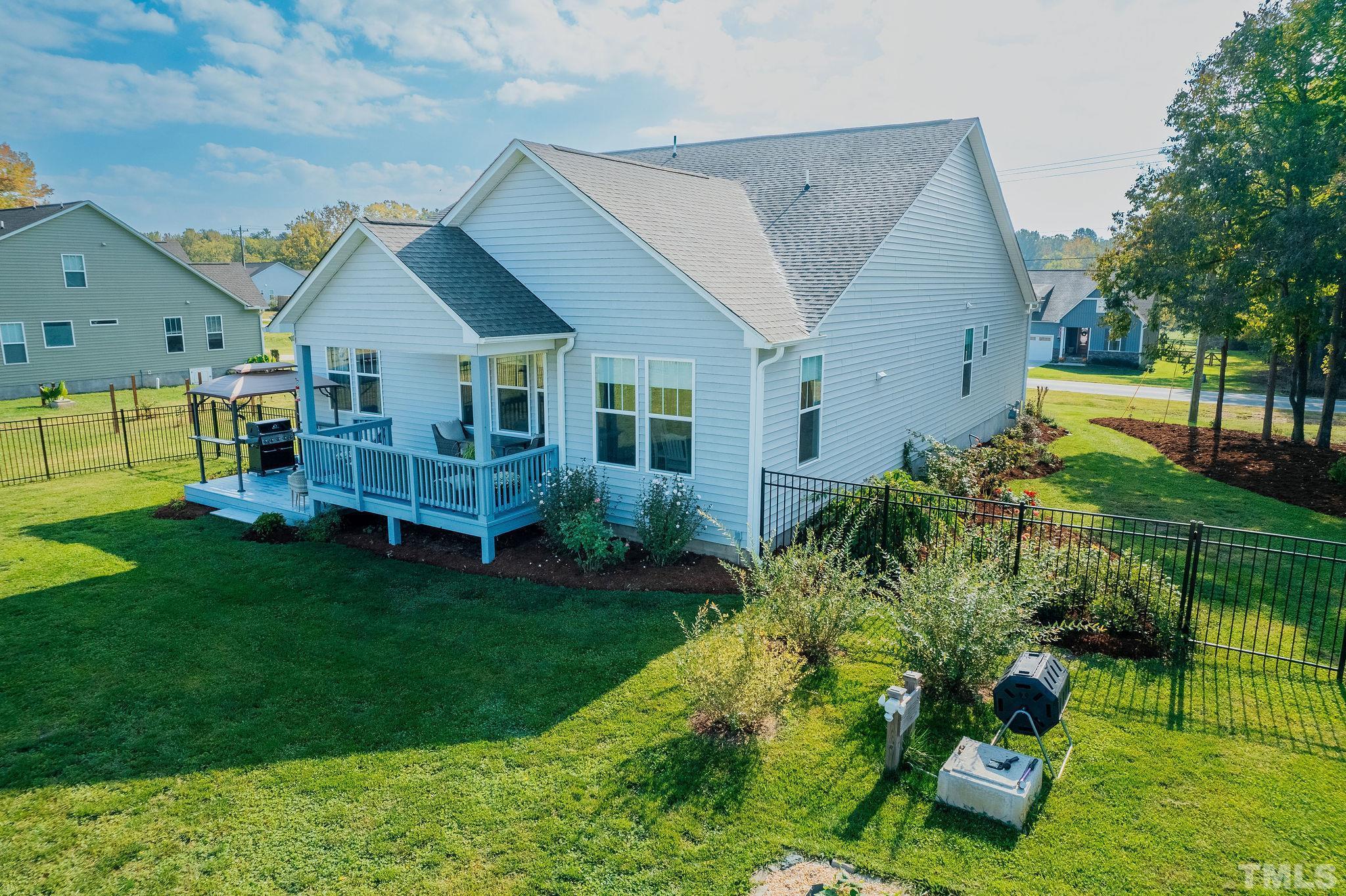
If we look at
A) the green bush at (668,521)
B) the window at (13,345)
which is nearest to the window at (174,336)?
the window at (13,345)

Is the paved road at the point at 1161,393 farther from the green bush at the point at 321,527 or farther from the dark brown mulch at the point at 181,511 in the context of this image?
the dark brown mulch at the point at 181,511

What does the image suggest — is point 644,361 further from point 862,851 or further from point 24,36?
point 24,36

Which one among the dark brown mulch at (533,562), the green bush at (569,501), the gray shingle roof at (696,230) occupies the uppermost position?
the gray shingle roof at (696,230)

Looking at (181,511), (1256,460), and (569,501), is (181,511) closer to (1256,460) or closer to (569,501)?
(569,501)

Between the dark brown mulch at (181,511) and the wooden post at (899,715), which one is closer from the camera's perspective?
the wooden post at (899,715)

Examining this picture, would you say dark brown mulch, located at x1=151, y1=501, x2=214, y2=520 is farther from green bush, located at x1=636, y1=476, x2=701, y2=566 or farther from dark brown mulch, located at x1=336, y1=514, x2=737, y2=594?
green bush, located at x1=636, y1=476, x2=701, y2=566

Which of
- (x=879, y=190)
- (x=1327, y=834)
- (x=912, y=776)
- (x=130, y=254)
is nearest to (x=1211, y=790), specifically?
(x=1327, y=834)

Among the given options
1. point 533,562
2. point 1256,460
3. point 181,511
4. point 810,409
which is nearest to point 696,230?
point 810,409
